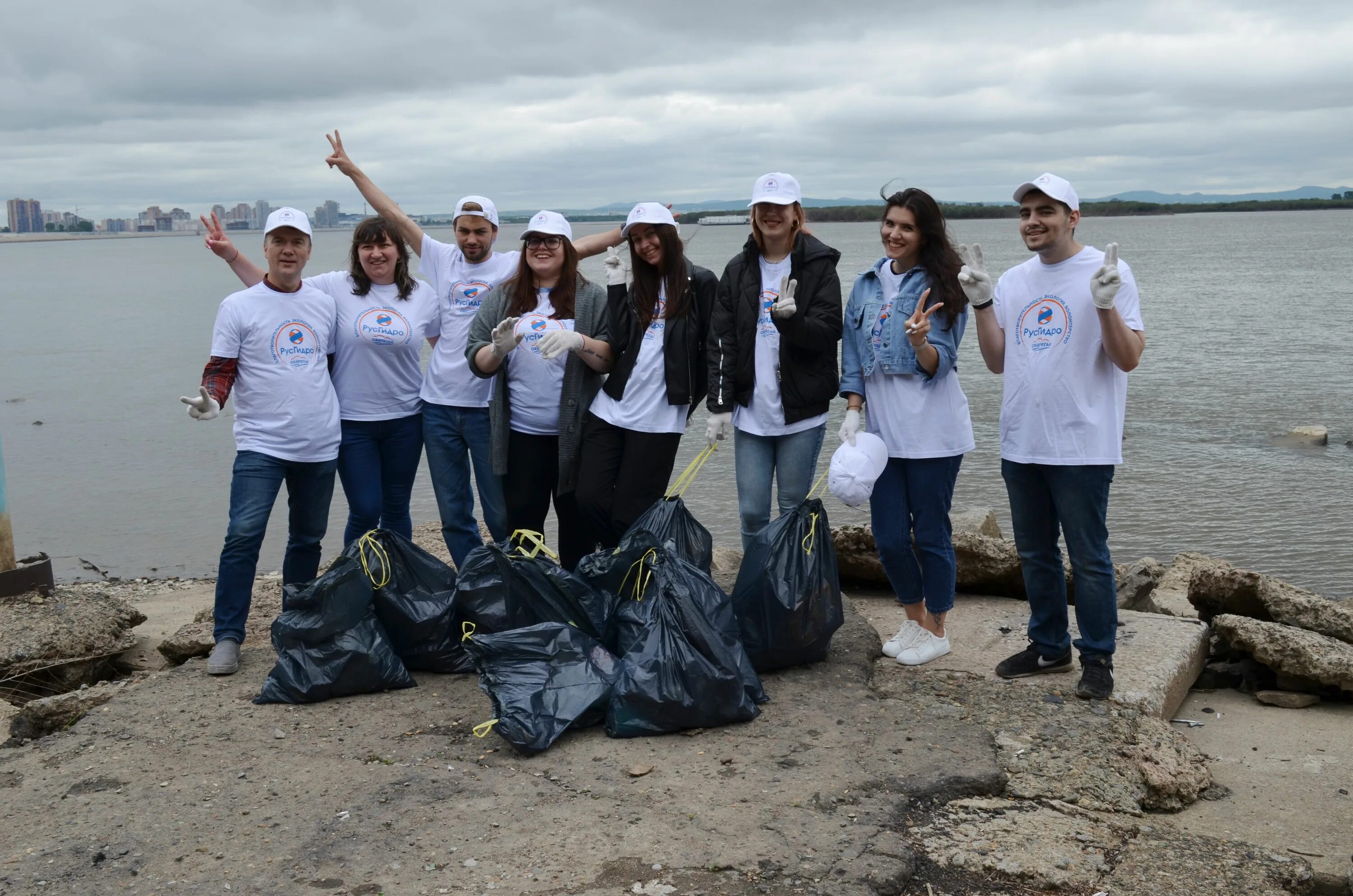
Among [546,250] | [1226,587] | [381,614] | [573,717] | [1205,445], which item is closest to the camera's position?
[573,717]

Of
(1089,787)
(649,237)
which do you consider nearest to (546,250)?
(649,237)

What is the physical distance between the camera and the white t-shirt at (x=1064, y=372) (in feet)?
12.8

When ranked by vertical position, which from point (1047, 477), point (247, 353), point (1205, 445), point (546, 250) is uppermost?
point (546, 250)

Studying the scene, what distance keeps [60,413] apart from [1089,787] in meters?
16.9

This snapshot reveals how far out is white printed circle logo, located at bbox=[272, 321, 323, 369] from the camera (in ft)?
15.5

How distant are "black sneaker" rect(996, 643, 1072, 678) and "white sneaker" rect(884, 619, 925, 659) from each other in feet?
1.21

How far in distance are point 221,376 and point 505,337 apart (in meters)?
1.19

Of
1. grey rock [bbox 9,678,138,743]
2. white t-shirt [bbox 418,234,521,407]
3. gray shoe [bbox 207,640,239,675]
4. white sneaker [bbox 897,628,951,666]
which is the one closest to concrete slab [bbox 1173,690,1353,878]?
white sneaker [bbox 897,628,951,666]

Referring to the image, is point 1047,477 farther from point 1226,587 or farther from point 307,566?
point 307,566

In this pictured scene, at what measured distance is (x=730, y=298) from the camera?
176 inches

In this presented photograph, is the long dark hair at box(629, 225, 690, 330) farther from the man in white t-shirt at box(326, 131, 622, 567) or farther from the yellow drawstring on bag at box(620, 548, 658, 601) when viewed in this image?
the yellow drawstring on bag at box(620, 548, 658, 601)

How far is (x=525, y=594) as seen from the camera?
13.7ft

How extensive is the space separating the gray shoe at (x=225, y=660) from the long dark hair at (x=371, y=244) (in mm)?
1601

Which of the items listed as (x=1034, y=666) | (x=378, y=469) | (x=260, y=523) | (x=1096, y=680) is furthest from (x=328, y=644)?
(x=1096, y=680)
